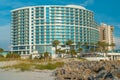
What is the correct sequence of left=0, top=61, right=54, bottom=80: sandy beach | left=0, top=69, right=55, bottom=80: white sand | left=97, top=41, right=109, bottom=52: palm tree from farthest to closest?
left=97, top=41, right=109, bottom=52: palm tree → left=0, top=61, right=54, bottom=80: sandy beach → left=0, top=69, right=55, bottom=80: white sand

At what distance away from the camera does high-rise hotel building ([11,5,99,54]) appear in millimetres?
150500

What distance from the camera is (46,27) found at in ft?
497

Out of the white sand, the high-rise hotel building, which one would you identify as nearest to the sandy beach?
the white sand

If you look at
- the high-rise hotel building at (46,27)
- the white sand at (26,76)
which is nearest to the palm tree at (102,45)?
the high-rise hotel building at (46,27)

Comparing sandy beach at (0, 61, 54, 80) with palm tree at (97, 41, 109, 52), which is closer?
sandy beach at (0, 61, 54, 80)

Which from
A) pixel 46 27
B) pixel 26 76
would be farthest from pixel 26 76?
pixel 46 27

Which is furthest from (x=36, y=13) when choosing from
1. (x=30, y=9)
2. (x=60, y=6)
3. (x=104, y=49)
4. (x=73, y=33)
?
(x=104, y=49)

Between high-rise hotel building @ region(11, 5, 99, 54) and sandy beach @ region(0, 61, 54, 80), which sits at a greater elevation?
high-rise hotel building @ region(11, 5, 99, 54)

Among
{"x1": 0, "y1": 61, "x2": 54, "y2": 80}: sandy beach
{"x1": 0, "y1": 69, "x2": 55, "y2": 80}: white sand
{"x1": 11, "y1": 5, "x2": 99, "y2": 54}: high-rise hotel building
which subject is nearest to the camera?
{"x1": 0, "y1": 69, "x2": 55, "y2": 80}: white sand

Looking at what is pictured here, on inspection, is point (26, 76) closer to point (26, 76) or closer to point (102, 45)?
point (26, 76)

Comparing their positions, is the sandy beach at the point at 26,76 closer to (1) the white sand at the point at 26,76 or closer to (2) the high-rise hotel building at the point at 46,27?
(1) the white sand at the point at 26,76

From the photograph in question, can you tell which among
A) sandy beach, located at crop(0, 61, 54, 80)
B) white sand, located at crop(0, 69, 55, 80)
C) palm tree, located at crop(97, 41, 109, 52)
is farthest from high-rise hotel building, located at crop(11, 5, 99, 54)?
white sand, located at crop(0, 69, 55, 80)

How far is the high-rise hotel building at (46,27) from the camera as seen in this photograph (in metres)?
150

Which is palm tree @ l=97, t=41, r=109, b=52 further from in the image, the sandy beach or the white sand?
the white sand
